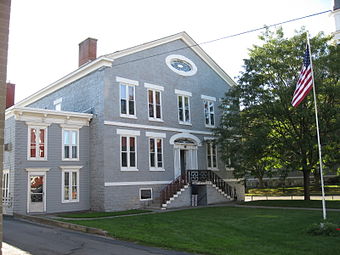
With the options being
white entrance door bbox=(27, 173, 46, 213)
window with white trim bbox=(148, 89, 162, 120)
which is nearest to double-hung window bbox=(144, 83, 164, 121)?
window with white trim bbox=(148, 89, 162, 120)

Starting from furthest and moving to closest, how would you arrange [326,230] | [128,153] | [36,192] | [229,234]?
[128,153], [36,192], [229,234], [326,230]

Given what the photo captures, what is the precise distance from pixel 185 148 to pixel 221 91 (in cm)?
684

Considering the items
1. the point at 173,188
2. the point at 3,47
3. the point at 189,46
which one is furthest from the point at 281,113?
the point at 3,47

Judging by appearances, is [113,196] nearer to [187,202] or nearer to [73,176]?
[73,176]

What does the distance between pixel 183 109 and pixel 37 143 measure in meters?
11.1

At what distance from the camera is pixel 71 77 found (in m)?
25.4

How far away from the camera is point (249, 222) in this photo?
15047 millimetres

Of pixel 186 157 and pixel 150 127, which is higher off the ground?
pixel 150 127

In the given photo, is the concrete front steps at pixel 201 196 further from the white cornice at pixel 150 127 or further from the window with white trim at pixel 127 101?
the window with white trim at pixel 127 101

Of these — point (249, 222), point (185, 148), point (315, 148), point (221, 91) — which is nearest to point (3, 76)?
point (249, 222)

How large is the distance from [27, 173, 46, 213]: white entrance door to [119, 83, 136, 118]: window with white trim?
634 cm

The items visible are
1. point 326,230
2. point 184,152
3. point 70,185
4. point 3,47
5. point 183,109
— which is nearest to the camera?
point 3,47

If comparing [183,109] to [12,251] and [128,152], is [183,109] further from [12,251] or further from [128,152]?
[12,251]

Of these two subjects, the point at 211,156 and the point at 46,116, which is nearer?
the point at 46,116
